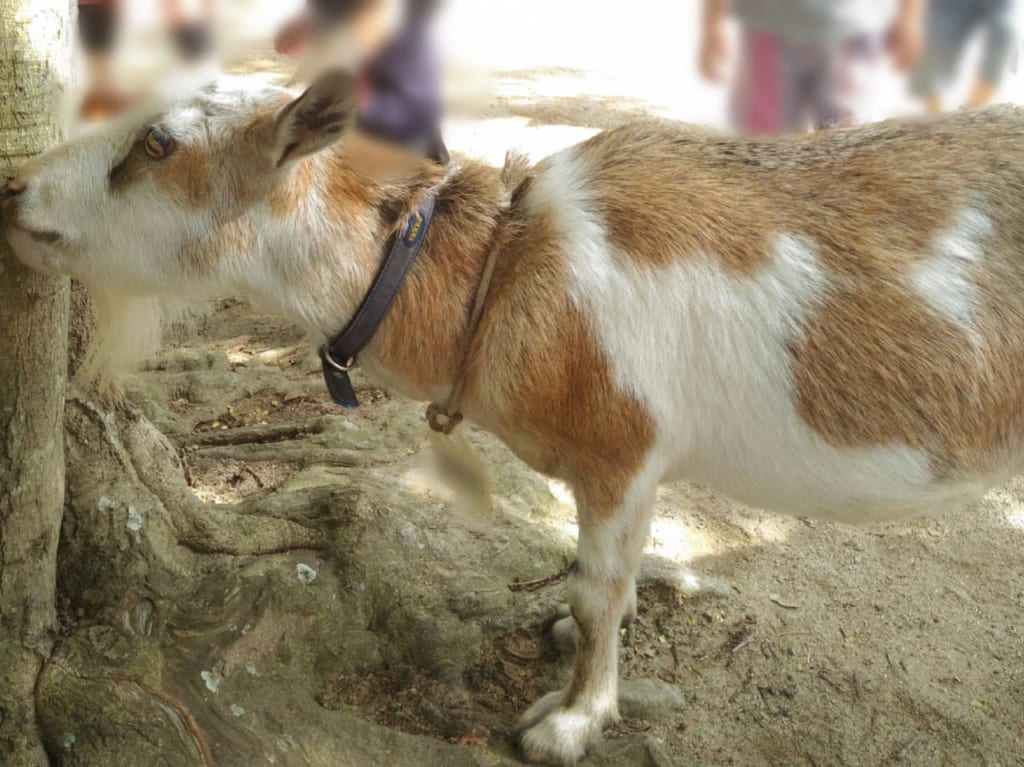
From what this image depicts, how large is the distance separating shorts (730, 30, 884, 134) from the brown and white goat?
6.74ft

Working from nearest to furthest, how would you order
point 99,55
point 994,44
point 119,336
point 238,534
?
point 119,336, point 238,534, point 99,55, point 994,44

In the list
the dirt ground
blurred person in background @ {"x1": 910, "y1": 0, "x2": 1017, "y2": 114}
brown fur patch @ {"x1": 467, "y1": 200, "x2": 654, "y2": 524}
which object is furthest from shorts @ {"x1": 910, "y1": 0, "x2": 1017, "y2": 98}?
→ brown fur patch @ {"x1": 467, "y1": 200, "x2": 654, "y2": 524}

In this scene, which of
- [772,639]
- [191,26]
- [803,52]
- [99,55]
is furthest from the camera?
[803,52]

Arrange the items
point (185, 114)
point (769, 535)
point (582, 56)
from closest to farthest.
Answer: point (185, 114)
point (769, 535)
point (582, 56)

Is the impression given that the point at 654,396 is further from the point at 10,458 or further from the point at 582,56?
the point at 582,56

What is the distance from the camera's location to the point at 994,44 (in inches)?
197

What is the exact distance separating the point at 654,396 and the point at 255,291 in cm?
111

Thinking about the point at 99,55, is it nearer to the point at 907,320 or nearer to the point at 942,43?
the point at 907,320

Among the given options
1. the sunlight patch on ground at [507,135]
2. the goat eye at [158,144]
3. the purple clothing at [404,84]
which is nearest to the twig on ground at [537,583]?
the goat eye at [158,144]

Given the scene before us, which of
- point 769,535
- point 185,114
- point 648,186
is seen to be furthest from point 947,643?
point 185,114

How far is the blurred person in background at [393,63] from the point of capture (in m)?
4.33

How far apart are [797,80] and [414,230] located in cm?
282

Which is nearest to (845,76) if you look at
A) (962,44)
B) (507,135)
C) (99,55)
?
(962,44)

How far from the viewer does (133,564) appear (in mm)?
2865
